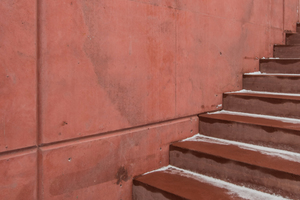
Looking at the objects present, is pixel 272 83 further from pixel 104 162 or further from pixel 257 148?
pixel 104 162

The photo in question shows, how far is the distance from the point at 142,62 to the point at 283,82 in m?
1.77

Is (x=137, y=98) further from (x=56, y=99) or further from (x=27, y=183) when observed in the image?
(x=27, y=183)

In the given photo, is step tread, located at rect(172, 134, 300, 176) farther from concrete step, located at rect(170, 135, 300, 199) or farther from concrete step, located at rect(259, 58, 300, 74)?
concrete step, located at rect(259, 58, 300, 74)

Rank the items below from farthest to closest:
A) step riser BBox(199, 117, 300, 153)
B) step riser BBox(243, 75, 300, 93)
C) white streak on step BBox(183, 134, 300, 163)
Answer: step riser BBox(243, 75, 300, 93) → step riser BBox(199, 117, 300, 153) → white streak on step BBox(183, 134, 300, 163)

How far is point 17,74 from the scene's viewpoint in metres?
1.72

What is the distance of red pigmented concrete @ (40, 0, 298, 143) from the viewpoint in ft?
6.25

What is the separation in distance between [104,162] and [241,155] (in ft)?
3.63

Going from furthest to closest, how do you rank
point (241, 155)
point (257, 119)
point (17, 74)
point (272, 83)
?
1. point (272, 83)
2. point (257, 119)
3. point (241, 155)
4. point (17, 74)

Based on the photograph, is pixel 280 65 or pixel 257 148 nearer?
pixel 257 148

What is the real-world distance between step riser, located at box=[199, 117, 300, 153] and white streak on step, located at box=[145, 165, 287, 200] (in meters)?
0.55

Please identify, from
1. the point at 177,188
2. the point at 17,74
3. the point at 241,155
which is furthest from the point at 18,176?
the point at 241,155

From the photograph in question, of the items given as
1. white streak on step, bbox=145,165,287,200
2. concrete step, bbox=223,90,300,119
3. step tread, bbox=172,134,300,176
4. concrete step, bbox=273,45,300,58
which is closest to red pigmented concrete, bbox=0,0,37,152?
white streak on step, bbox=145,165,287,200

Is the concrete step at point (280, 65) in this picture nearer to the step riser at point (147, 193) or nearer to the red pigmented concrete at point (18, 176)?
the step riser at point (147, 193)

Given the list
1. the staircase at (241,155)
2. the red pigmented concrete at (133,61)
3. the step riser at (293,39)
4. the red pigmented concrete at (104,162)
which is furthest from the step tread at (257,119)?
the step riser at (293,39)
